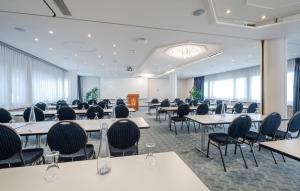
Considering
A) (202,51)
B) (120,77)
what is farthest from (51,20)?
(120,77)

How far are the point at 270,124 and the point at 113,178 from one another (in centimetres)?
358

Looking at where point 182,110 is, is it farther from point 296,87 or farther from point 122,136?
point 296,87

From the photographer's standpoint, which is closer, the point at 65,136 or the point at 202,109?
the point at 65,136

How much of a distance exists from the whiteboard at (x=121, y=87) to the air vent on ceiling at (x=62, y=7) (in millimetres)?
13838

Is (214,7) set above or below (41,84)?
above

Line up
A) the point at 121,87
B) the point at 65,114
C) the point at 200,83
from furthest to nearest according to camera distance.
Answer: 1. the point at 200,83
2. the point at 121,87
3. the point at 65,114

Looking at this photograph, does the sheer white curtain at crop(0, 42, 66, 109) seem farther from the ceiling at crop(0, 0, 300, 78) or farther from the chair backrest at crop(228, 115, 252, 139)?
the chair backrest at crop(228, 115, 252, 139)

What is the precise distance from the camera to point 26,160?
249 centimetres

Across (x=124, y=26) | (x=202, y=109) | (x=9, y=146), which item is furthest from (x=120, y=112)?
(x=9, y=146)

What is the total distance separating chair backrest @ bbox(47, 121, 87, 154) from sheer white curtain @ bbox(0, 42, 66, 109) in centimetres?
531

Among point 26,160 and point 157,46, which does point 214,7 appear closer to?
point 157,46

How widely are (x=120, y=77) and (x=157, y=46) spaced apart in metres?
11.6

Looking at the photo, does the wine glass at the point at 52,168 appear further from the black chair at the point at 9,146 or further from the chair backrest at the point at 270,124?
the chair backrest at the point at 270,124

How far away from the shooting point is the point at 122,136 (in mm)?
2598
